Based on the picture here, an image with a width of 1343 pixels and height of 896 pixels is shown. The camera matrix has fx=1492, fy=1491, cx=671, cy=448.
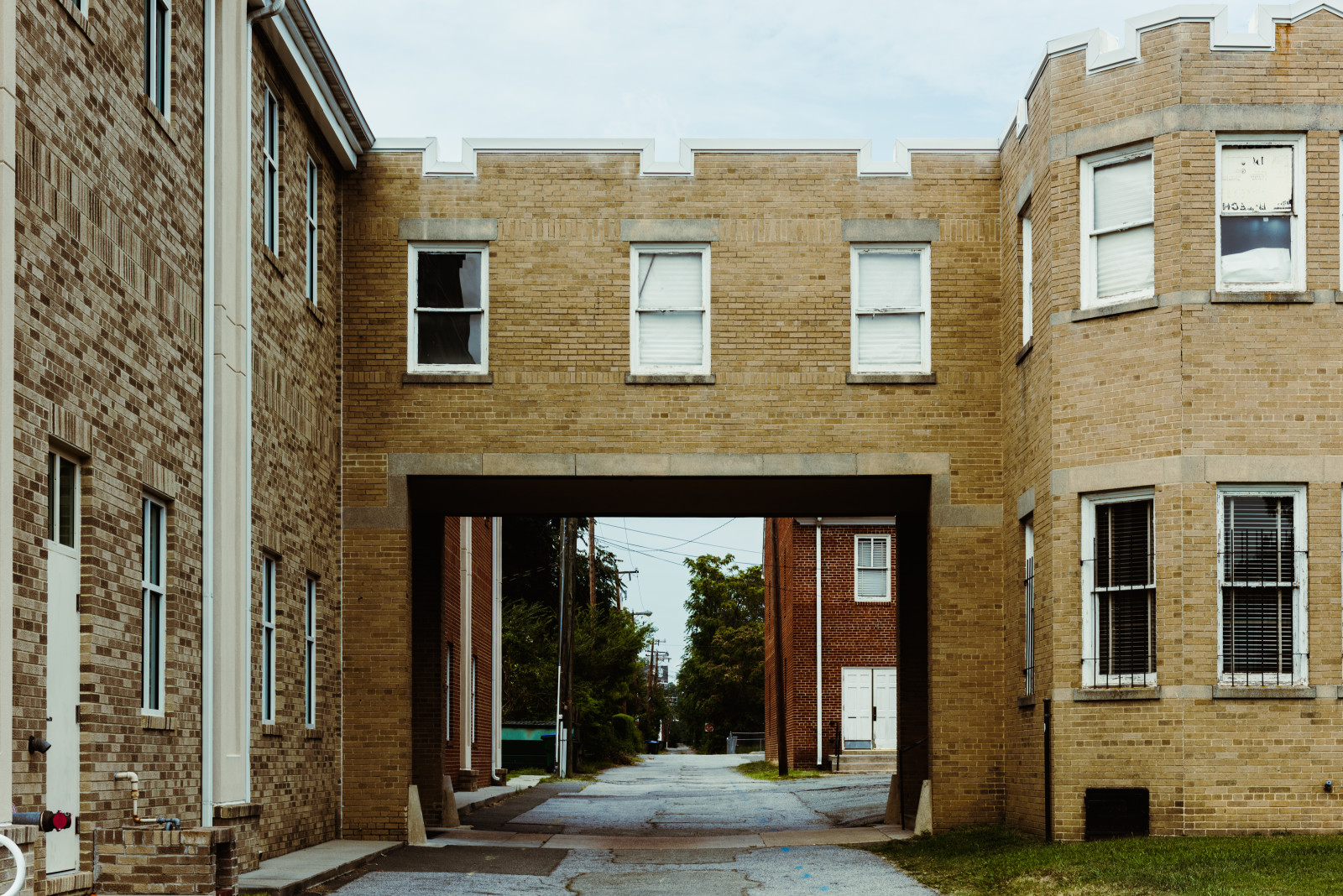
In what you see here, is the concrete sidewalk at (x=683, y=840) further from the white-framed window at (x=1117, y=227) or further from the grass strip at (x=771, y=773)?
the grass strip at (x=771, y=773)

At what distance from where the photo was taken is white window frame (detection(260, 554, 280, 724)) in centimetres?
1468

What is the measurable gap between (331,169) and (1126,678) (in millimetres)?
10657

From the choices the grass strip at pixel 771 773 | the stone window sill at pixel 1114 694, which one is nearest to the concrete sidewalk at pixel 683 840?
the stone window sill at pixel 1114 694

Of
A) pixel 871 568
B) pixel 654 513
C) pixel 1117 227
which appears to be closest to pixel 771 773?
pixel 871 568

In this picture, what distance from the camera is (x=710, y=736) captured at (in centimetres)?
9244

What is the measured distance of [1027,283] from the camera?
16859 millimetres

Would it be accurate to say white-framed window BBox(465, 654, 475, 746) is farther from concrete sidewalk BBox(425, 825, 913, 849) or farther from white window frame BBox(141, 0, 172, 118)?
white window frame BBox(141, 0, 172, 118)

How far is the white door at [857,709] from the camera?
3772 cm

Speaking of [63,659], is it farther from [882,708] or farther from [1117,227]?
[882,708]

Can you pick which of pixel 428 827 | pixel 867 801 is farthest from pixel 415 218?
pixel 867 801

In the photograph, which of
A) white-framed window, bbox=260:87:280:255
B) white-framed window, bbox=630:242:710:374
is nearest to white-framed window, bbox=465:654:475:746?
white-framed window, bbox=630:242:710:374

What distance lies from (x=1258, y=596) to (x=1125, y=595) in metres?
1.24

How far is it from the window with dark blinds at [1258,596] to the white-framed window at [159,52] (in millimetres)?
10393

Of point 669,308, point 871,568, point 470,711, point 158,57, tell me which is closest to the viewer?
point 158,57
